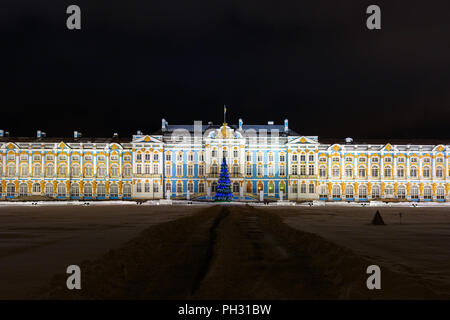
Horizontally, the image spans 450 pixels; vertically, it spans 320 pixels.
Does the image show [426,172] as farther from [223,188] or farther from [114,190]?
[114,190]

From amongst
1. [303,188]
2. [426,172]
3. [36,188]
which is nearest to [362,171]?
[303,188]

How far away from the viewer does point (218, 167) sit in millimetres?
93000

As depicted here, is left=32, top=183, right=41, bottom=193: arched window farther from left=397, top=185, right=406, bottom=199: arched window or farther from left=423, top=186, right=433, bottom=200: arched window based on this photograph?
left=423, top=186, right=433, bottom=200: arched window

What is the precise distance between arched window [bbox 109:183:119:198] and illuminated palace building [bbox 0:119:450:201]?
191mm

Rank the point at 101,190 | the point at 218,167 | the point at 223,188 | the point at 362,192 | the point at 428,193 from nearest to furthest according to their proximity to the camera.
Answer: the point at 223,188 < the point at 428,193 < the point at 362,192 < the point at 218,167 < the point at 101,190

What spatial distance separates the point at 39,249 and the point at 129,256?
5.09m

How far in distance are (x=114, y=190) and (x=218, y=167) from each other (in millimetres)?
20350

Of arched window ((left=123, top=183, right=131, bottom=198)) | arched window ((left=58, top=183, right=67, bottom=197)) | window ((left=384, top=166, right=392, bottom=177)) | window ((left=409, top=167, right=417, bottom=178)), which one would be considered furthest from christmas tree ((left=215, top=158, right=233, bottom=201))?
window ((left=409, top=167, right=417, bottom=178))

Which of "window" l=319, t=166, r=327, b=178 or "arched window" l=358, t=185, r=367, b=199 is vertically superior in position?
"window" l=319, t=166, r=327, b=178

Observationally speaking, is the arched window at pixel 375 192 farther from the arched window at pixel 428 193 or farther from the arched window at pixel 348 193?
the arched window at pixel 428 193

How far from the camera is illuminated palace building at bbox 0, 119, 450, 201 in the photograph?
9175cm

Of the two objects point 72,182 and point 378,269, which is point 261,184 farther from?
point 378,269

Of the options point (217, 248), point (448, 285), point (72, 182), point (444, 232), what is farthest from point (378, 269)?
point (72, 182)
